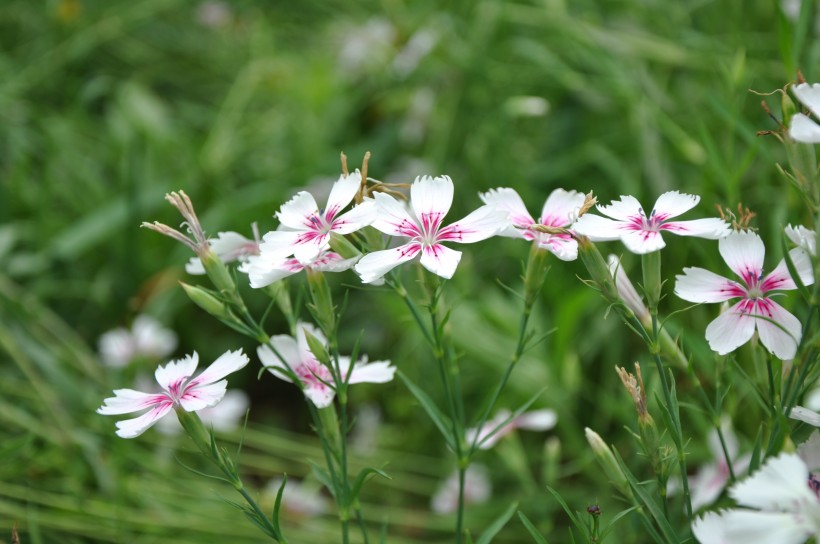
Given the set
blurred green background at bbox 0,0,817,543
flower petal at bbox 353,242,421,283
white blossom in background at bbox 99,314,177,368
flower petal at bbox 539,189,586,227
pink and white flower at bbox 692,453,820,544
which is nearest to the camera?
pink and white flower at bbox 692,453,820,544

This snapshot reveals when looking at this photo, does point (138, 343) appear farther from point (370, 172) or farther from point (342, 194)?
point (342, 194)

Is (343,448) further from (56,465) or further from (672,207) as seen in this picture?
(56,465)

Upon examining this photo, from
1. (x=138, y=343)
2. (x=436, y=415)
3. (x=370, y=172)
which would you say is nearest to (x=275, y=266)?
(x=436, y=415)

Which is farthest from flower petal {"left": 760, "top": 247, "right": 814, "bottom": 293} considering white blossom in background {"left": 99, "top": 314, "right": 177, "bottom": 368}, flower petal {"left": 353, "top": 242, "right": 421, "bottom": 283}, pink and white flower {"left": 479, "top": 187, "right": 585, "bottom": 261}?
white blossom in background {"left": 99, "top": 314, "right": 177, "bottom": 368}

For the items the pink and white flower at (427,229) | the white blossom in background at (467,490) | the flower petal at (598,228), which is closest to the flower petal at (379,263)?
the pink and white flower at (427,229)

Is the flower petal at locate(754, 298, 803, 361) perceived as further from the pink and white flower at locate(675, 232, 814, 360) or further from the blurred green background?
the blurred green background

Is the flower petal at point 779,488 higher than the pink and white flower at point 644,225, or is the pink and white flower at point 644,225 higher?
the pink and white flower at point 644,225

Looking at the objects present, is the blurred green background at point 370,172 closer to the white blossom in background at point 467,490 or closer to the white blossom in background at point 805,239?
the white blossom in background at point 467,490
